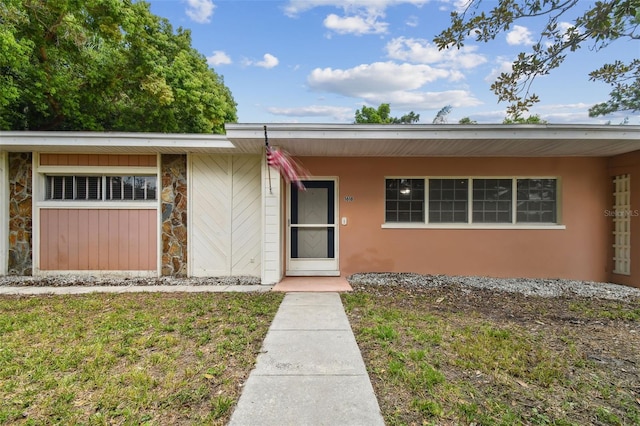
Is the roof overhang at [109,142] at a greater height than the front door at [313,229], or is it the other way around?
the roof overhang at [109,142]

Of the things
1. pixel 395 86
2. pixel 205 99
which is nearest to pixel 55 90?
pixel 205 99

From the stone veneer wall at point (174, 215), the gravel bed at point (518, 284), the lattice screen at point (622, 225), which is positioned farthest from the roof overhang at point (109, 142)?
the lattice screen at point (622, 225)

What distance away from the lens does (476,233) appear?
656cm

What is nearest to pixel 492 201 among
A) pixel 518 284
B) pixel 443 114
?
pixel 518 284

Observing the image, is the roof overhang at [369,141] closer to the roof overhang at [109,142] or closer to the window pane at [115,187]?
the roof overhang at [109,142]

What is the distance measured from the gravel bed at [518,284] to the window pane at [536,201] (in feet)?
4.19

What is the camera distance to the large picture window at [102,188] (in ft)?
21.4

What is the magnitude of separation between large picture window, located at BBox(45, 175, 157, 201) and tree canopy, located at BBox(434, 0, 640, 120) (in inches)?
233

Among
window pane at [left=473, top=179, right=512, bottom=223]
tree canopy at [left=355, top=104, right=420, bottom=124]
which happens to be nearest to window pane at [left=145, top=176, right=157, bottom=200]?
window pane at [left=473, top=179, right=512, bottom=223]

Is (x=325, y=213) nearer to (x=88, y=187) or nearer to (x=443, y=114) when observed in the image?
(x=88, y=187)

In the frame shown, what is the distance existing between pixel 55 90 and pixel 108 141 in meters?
6.20

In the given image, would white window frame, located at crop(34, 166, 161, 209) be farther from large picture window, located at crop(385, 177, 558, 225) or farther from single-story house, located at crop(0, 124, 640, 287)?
large picture window, located at crop(385, 177, 558, 225)

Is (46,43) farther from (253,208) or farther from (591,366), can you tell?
(591,366)

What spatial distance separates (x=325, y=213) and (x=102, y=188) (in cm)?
456
